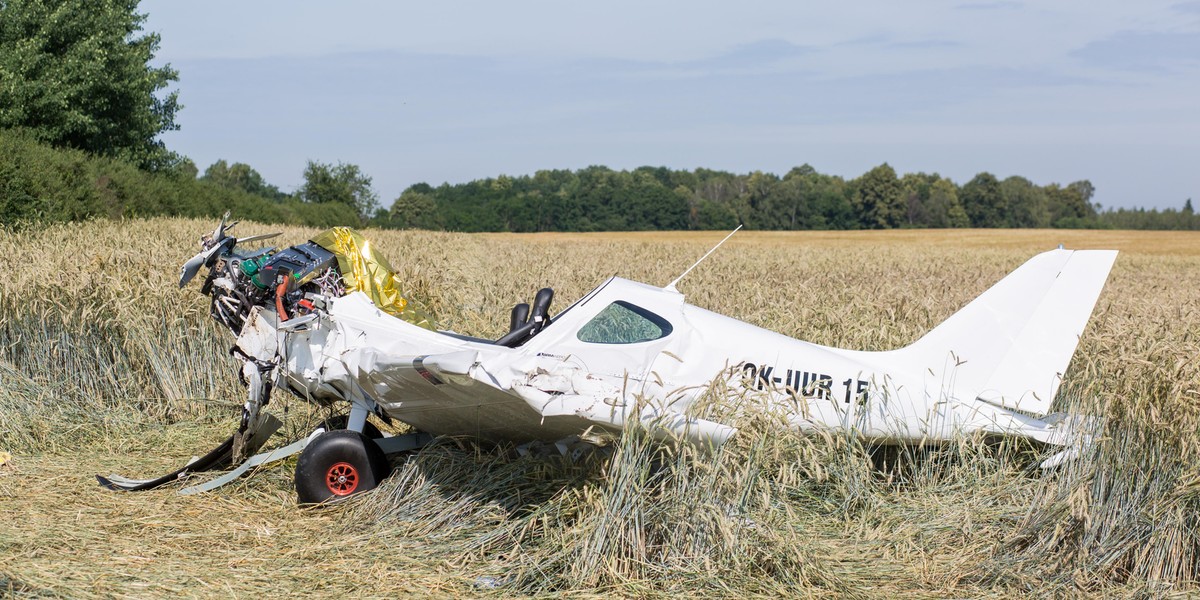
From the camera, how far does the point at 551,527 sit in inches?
205

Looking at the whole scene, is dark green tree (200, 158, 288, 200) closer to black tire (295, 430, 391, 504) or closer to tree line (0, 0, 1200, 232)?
tree line (0, 0, 1200, 232)

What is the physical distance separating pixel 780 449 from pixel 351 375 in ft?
8.66

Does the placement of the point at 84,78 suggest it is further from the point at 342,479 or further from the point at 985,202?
the point at 985,202

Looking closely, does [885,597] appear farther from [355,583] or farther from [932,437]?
[355,583]

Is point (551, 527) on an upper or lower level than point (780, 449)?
lower

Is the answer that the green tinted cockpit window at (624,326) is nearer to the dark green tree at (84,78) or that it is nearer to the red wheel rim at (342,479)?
the red wheel rim at (342,479)

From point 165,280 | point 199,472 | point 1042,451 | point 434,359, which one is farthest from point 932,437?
point 165,280

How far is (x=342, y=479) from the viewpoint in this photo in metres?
6.21

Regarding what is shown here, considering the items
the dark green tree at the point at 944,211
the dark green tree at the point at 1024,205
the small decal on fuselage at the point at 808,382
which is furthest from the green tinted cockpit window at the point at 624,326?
the dark green tree at the point at 1024,205

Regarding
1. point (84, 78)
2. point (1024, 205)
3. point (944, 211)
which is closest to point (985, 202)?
point (1024, 205)

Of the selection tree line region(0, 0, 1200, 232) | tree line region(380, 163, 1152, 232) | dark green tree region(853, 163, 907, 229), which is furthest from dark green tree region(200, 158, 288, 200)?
dark green tree region(853, 163, 907, 229)

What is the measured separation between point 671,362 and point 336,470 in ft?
7.16

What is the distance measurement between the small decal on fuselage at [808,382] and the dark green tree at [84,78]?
1135 inches

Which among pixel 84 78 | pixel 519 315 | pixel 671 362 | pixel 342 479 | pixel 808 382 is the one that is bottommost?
pixel 342 479
